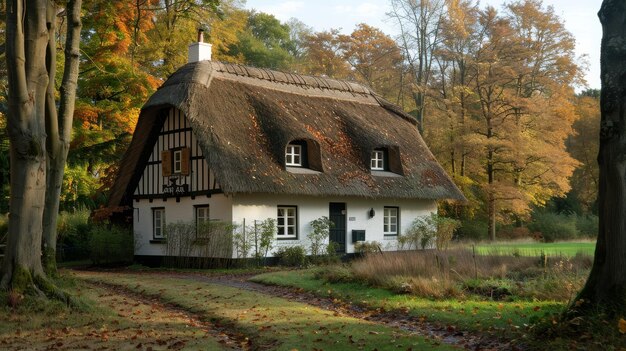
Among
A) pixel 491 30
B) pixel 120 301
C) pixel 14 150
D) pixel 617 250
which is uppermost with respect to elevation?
pixel 491 30

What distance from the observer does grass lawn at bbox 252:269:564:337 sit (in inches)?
398

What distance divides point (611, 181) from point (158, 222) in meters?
18.5

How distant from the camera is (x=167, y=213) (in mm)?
23891

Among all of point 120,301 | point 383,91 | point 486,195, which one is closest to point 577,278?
point 120,301

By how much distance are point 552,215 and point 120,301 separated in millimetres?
29536

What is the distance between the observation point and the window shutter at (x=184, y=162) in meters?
22.7

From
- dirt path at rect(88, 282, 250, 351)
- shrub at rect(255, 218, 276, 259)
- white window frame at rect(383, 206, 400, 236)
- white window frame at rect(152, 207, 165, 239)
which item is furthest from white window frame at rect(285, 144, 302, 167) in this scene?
dirt path at rect(88, 282, 250, 351)

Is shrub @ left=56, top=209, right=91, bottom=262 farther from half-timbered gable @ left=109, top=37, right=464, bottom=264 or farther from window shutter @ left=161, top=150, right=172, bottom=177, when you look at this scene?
window shutter @ left=161, top=150, right=172, bottom=177

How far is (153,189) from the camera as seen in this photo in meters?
24.6

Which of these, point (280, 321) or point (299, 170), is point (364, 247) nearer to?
point (299, 170)

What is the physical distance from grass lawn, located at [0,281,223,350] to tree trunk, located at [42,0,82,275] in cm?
388

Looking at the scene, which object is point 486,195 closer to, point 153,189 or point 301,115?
point 301,115

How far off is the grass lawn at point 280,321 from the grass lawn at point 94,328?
693 millimetres

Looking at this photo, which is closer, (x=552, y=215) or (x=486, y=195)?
(x=486, y=195)
